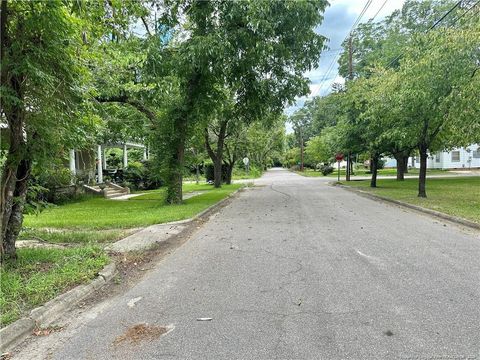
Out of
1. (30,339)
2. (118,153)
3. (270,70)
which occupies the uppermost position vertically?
(270,70)

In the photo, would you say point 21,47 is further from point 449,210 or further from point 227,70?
point 449,210

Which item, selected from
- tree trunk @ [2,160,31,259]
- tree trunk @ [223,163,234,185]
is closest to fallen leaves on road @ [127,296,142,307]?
tree trunk @ [2,160,31,259]

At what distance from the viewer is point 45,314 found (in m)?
4.26

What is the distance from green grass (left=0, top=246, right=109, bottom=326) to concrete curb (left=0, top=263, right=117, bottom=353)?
10 centimetres

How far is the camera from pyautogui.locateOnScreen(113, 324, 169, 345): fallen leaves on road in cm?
375

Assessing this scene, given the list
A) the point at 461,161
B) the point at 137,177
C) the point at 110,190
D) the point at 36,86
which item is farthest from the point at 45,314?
the point at 461,161

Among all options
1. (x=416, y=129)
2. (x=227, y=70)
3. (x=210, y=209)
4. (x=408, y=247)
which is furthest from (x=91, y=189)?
(x=408, y=247)

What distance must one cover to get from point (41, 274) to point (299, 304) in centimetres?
346

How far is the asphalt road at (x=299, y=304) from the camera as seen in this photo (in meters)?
3.51

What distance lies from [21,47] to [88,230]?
548cm

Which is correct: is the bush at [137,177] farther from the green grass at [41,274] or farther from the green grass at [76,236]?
the green grass at [41,274]

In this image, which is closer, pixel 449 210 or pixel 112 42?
pixel 112 42

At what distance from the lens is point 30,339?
12.6ft

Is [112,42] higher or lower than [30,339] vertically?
higher
